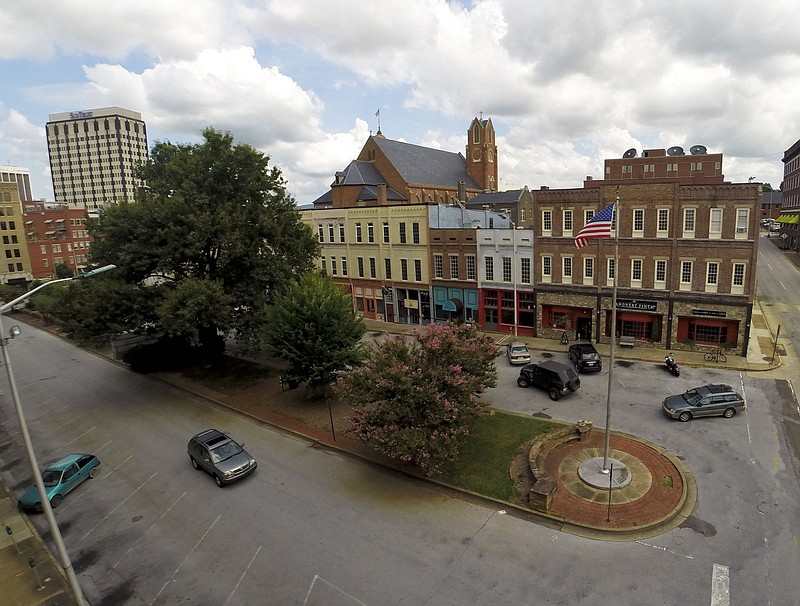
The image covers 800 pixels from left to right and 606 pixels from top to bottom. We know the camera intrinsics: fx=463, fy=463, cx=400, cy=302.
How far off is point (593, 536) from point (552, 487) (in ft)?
6.49

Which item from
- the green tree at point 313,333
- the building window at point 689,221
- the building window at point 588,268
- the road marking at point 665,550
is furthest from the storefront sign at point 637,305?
the road marking at point 665,550

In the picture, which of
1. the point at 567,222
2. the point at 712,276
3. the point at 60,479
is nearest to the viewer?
the point at 60,479

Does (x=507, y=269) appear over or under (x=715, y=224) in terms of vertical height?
under

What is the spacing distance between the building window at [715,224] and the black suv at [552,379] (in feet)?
48.7

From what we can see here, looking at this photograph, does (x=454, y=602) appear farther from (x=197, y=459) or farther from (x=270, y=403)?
(x=270, y=403)

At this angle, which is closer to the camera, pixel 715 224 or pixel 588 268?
pixel 715 224

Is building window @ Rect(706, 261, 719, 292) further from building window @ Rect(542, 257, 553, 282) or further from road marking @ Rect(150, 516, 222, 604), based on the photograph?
road marking @ Rect(150, 516, 222, 604)

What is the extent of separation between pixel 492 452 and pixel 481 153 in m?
72.7

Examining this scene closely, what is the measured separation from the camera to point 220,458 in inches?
801

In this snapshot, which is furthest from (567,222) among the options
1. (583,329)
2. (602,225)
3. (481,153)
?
(481,153)

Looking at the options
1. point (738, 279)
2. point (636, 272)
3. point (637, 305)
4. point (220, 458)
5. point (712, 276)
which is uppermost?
point (636, 272)

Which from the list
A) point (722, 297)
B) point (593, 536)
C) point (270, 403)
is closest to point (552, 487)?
point (593, 536)

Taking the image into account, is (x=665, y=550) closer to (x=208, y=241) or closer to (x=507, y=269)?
(x=507, y=269)

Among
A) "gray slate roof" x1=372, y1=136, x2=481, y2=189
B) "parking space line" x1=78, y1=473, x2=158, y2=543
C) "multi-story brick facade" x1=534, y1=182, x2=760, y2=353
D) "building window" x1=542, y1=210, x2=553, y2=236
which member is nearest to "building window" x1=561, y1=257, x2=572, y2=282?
"multi-story brick facade" x1=534, y1=182, x2=760, y2=353
